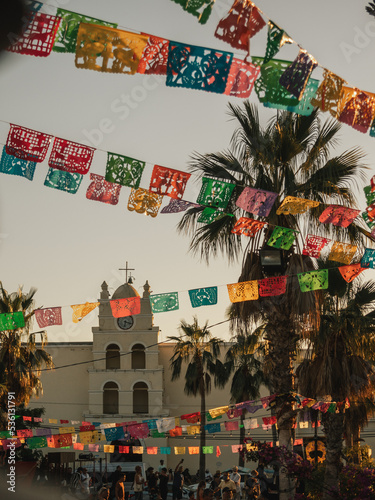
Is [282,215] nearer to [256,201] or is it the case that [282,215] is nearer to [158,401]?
[256,201]

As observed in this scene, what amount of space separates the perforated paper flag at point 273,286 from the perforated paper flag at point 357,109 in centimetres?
563

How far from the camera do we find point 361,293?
19516 millimetres

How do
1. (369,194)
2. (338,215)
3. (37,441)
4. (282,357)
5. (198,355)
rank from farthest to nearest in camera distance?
(198,355) → (37,441) → (282,357) → (338,215) → (369,194)

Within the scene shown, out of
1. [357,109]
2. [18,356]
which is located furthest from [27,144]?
[18,356]

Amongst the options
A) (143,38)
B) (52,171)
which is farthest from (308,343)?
(143,38)

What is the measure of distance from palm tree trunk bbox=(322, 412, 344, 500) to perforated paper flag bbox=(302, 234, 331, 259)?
16.0ft

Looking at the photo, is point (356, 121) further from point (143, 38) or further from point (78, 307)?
point (78, 307)

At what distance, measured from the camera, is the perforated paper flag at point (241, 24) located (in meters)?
6.66

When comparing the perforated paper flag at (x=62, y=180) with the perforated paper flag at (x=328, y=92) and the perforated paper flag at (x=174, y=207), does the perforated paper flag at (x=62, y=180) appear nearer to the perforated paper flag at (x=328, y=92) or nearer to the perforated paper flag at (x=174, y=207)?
the perforated paper flag at (x=174, y=207)

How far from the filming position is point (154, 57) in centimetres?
711

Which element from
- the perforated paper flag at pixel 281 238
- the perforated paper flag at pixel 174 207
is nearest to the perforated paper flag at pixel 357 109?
the perforated paper flag at pixel 174 207

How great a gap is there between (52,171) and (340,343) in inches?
441

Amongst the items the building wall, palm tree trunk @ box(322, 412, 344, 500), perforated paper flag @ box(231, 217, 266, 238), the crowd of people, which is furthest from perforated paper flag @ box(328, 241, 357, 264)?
the building wall

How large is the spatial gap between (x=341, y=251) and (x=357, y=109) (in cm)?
605
